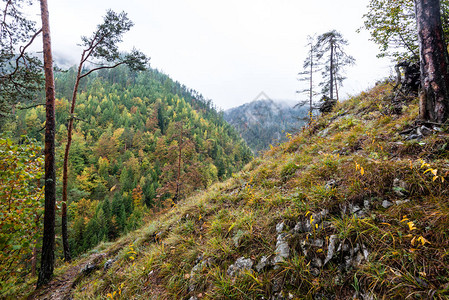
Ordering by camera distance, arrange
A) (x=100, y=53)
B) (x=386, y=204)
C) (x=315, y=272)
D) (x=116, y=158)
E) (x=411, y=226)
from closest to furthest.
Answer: (x=411, y=226) → (x=315, y=272) → (x=386, y=204) → (x=100, y=53) → (x=116, y=158)

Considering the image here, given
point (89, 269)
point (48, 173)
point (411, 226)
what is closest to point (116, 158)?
point (48, 173)

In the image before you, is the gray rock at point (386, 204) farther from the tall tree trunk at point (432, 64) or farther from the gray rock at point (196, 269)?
the gray rock at point (196, 269)

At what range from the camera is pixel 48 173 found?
216 inches

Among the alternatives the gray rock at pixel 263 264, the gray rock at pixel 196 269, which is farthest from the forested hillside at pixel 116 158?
the gray rock at pixel 263 264

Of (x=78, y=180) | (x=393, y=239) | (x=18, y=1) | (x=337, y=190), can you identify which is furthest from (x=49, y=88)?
(x=78, y=180)

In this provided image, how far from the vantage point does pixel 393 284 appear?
1.57 metres

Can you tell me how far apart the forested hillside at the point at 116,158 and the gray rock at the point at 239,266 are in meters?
4.88

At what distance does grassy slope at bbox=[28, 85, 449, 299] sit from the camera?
1687mm

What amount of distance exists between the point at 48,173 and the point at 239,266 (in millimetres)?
6574

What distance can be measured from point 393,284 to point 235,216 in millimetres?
2396

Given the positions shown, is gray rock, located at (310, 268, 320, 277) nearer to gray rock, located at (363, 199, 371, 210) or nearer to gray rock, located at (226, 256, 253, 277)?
gray rock, located at (226, 256, 253, 277)

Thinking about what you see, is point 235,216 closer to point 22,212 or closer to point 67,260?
point 22,212

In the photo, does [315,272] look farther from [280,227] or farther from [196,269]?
[196,269]

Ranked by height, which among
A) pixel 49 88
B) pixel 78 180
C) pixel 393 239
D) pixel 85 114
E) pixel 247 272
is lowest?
pixel 78 180
